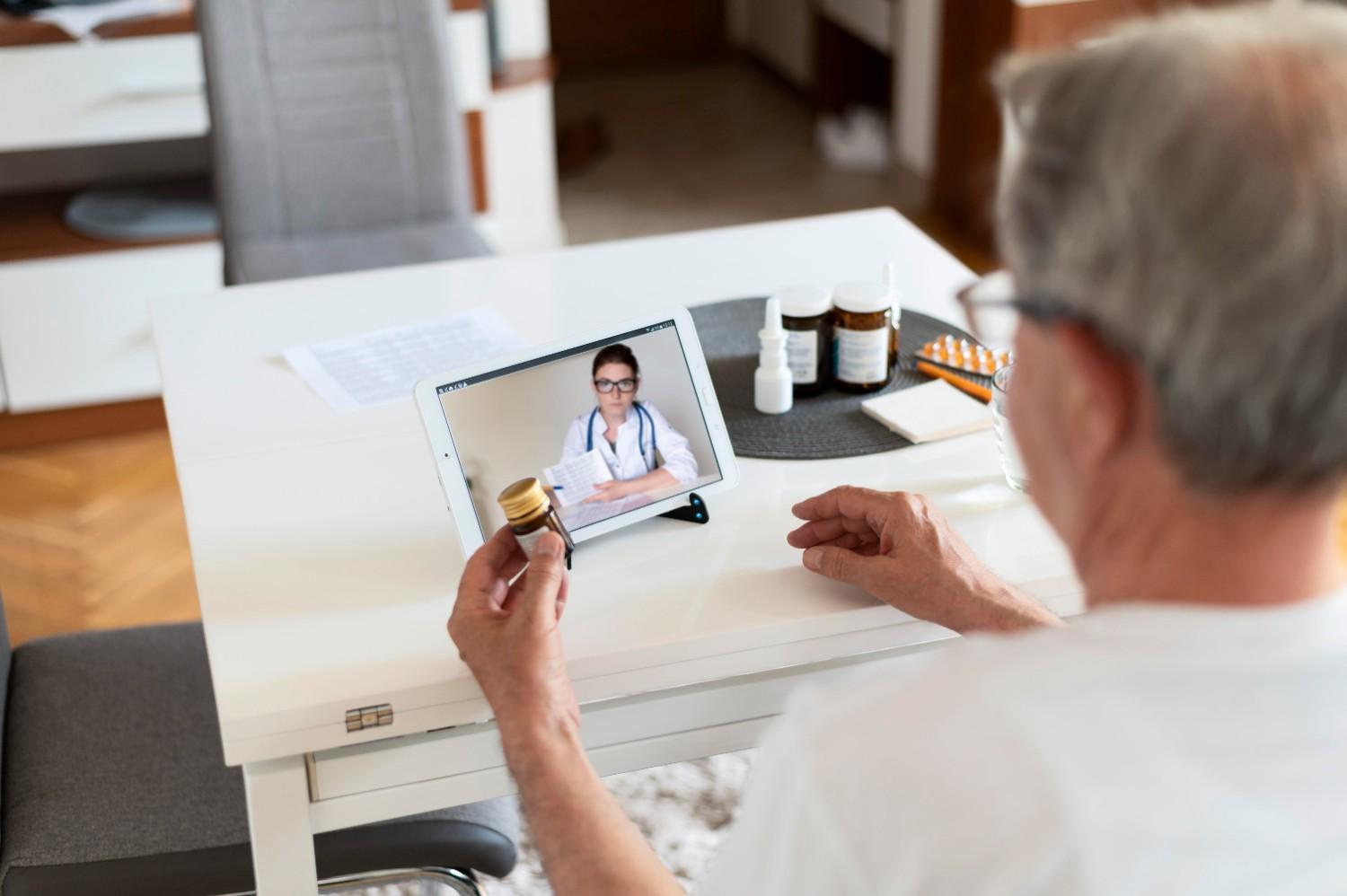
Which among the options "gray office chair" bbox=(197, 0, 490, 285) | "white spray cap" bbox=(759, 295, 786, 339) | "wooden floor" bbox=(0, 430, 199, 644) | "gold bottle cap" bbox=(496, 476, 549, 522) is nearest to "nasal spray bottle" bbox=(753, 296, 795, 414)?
"white spray cap" bbox=(759, 295, 786, 339)

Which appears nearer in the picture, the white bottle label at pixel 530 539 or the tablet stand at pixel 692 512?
the white bottle label at pixel 530 539

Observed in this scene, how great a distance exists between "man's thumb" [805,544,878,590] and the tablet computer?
153 millimetres

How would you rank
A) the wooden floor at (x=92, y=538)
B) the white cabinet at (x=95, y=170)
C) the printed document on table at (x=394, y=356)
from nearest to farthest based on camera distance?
the printed document on table at (x=394, y=356) < the wooden floor at (x=92, y=538) < the white cabinet at (x=95, y=170)

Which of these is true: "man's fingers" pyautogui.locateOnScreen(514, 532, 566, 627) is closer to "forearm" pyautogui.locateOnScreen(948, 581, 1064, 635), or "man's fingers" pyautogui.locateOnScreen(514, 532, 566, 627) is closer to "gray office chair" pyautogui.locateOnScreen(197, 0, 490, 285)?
"forearm" pyautogui.locateOnScreen(948, 581, 1064, 635)

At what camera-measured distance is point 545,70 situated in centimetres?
345

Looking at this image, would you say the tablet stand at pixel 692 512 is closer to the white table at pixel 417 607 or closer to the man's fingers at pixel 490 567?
the white table at pixel 417 607

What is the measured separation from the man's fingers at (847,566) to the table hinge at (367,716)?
373 mm

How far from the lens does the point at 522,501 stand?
44.8 inches

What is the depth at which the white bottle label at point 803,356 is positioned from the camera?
1.52m

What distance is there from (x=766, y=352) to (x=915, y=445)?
181 mm

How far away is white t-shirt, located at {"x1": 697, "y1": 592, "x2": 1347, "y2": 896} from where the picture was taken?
0.63m

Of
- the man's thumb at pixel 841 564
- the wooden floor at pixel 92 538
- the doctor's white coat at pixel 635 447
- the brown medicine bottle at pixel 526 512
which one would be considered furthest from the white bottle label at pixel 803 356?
the wooden floor at pixel 92 538

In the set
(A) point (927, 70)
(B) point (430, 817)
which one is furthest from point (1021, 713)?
(A) point (927, 70)

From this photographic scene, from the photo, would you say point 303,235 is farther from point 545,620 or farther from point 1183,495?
point 1183,495
